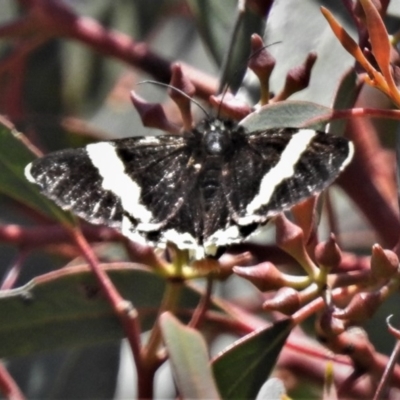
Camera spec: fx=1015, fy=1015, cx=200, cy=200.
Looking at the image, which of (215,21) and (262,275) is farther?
(215,21)

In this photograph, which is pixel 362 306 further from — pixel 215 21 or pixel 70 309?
pixel 215 21

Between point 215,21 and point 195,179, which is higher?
point 215,21

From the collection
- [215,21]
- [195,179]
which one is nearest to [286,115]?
[195,179]

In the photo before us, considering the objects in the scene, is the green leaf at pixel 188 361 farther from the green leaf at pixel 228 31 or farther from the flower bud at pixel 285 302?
the green leaf at pixel 228 31

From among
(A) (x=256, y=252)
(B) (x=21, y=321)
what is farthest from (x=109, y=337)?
(A) (x=256, y=252)

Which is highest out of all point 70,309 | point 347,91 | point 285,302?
point 347,91

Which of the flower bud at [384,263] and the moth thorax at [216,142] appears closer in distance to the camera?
the flower bud at [384,263]

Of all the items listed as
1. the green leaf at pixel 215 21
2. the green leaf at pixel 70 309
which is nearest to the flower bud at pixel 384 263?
the green leaf at pixel 70 309
